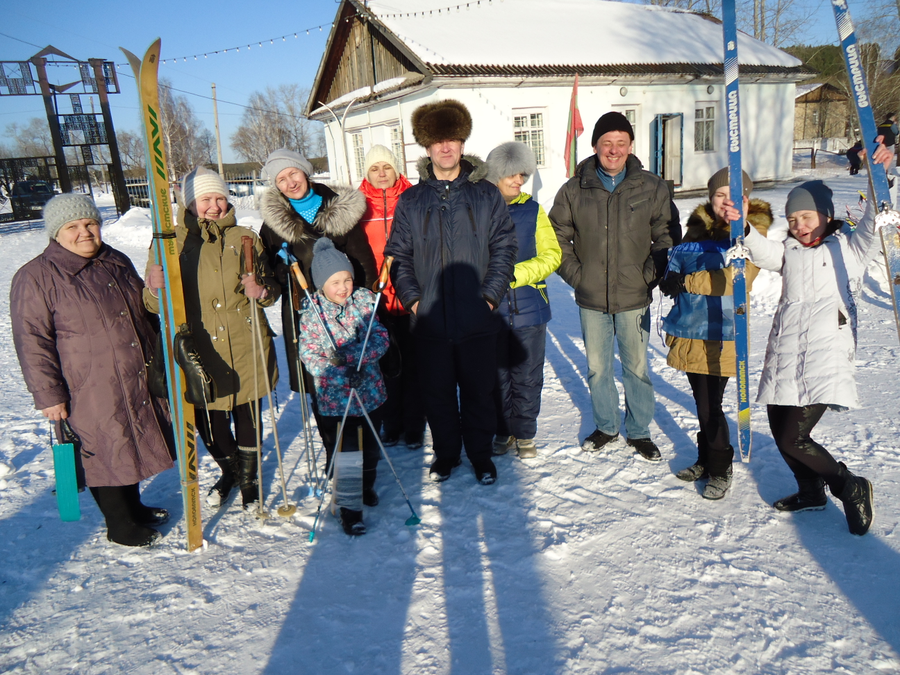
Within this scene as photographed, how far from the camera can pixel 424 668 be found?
2102mm

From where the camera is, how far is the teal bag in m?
2.71

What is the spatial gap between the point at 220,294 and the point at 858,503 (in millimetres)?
3324

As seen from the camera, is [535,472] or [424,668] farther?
[535,472]

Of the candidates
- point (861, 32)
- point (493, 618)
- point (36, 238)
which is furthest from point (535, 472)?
point (861, 32)

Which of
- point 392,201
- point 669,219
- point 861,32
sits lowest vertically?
point 669,219

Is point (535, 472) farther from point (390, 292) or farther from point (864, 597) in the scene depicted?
point (864, 597)

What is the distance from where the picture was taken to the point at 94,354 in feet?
8.92

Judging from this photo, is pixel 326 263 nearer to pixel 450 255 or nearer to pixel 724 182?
pixel 450 255

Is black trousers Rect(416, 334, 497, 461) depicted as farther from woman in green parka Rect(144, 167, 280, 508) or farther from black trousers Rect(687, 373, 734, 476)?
black trousers Rect(687, 373, 734, 476)

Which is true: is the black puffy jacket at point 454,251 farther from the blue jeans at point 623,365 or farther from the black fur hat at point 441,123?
the blue jeans at point 623,365

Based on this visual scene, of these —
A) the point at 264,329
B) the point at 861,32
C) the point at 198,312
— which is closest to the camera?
the point at 198,312

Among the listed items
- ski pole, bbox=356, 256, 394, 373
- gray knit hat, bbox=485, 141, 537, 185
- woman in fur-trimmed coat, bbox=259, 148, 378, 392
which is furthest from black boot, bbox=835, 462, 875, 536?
woman in fur-trimmed coat, bbox=259, 148, 378, 392

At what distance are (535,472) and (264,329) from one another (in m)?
1.85

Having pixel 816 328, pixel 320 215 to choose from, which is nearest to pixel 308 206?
pixel 320 215
